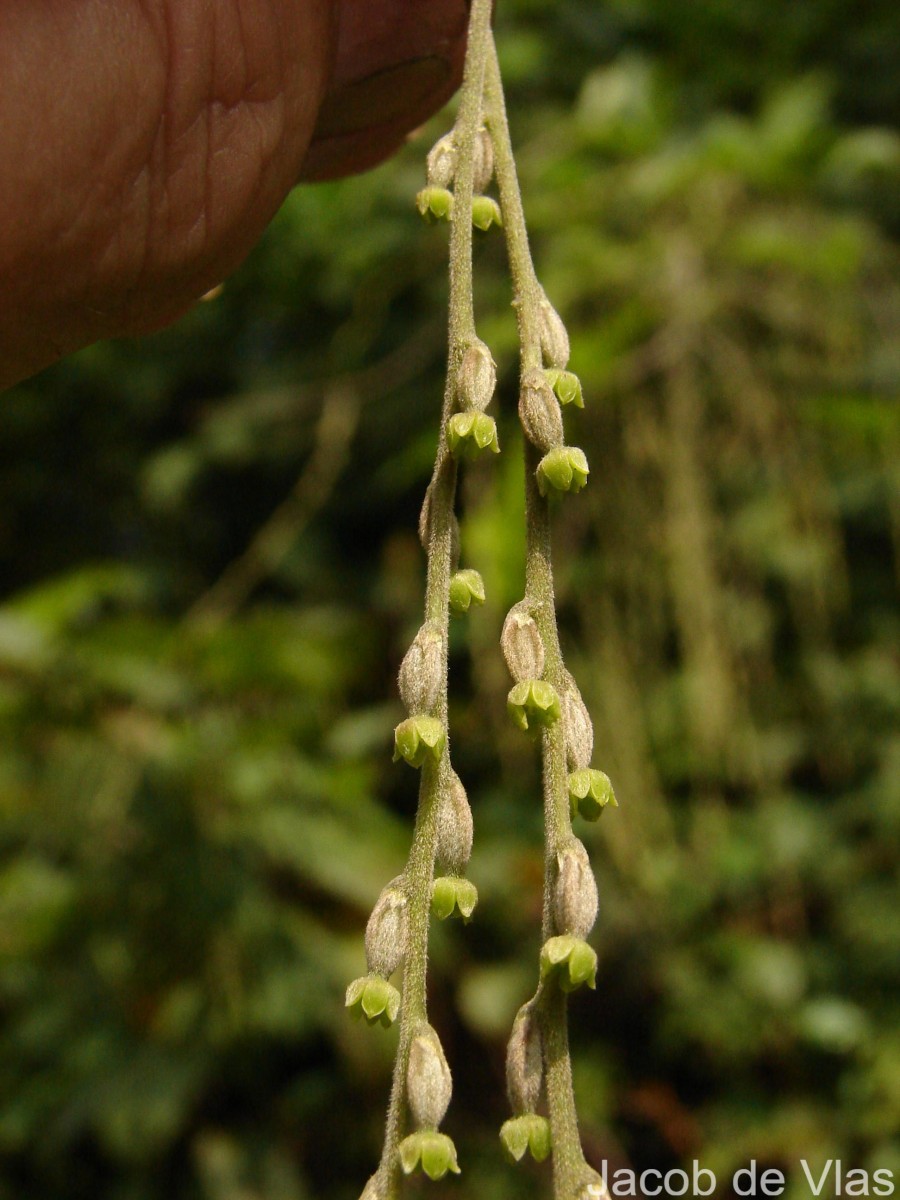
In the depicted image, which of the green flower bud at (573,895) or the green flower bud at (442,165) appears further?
the green flower bud at (442,165)

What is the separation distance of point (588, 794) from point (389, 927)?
0.15m

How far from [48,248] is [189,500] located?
9.93 ft

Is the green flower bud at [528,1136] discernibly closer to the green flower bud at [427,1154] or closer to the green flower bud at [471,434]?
the green flower bud at [427,1154]

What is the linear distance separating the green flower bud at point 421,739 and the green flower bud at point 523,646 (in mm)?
66

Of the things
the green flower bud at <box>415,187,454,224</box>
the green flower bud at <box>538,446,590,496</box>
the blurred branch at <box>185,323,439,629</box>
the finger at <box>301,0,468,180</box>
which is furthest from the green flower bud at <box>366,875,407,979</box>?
the blurred branch at <box>185,323,439,629</box>

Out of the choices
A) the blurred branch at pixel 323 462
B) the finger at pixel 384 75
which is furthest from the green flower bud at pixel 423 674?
the blurred branch at pixel 323 462

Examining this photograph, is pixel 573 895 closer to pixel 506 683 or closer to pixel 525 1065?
pixel 525 1065

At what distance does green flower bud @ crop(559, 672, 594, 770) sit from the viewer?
777 millimetres

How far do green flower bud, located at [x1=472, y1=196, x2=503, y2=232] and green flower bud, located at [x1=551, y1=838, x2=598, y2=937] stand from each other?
0.45 m

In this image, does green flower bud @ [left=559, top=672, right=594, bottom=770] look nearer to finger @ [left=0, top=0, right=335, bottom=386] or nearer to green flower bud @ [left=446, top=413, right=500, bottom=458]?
green flower bud @ [left=446, top=413, right=500, bottom=458]

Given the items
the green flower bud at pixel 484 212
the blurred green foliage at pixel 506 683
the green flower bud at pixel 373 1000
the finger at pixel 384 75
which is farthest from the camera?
the blurred green foliage at pixel 506 683

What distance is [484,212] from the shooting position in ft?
2.84

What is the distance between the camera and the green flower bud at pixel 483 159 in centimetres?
88

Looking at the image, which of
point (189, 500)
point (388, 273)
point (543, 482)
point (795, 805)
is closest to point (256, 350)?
point (189, 500)
